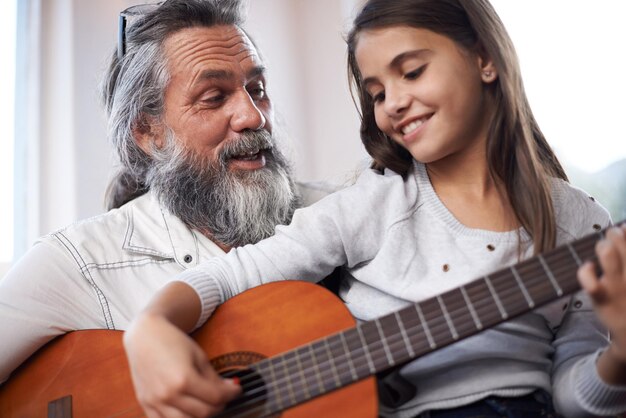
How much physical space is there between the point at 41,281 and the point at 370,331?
2.70ft

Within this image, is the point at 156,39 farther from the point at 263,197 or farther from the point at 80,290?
the point at 80,290

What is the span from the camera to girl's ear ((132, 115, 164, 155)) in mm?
1910

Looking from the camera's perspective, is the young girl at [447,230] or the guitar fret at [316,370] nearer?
the guitar fret at [316,370]

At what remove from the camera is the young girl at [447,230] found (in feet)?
3.64

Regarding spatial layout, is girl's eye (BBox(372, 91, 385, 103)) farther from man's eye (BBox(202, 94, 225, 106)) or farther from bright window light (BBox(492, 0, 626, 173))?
bright window light (BBox(492, 0, 626, 173))

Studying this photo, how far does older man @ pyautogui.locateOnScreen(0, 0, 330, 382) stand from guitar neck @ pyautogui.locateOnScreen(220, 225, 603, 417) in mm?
578

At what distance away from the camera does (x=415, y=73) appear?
1.19 m

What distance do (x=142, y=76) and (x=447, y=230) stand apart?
1054mm

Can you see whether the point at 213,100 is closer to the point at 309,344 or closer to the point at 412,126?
the point at 412,126

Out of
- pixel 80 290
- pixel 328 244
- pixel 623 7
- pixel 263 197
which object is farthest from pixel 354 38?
pixel 623 7

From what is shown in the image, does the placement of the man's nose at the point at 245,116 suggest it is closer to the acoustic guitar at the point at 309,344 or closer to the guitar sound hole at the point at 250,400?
the acoustic guitar at the point at 309,344

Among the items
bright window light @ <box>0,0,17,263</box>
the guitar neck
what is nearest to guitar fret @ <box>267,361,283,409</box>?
the guitar neck

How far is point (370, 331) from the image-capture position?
1.00 meters

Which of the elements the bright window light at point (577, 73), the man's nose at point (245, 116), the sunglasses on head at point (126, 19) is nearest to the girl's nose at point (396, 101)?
the man's nose at point (245, 116)
